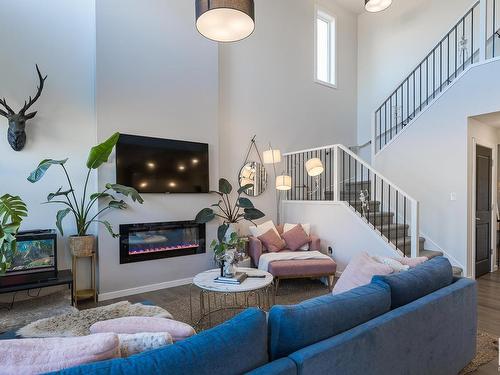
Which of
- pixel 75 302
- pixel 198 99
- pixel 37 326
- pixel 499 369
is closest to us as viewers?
pixel 37 326

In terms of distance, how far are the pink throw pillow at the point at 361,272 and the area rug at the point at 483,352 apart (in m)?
1.02

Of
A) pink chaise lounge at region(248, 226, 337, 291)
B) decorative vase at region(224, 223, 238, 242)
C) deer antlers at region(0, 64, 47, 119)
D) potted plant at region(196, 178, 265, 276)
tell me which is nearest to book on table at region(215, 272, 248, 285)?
potted plant at region(196, 178, 265, 276)

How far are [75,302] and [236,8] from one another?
3656 mm

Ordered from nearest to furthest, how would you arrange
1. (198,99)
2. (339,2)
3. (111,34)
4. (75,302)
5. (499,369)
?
(499,369) < (75,302) < (111,34) < (198,99) < (339,2)

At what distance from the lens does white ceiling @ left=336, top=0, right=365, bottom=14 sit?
734 cm

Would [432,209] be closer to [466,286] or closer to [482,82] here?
[482,82]

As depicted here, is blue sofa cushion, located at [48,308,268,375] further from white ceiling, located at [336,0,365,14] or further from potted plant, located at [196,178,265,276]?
white ceiling, located at [336,0,365,14]

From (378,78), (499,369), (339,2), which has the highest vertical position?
(339,2)

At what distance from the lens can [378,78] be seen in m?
7.46

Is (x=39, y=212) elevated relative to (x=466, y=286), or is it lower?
elevated

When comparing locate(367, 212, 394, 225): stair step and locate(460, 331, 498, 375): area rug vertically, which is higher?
locate(367, 212, 394, 225): stair step

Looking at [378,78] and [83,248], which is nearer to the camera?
[83,248]

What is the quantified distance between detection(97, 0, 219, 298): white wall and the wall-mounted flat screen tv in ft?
0.38

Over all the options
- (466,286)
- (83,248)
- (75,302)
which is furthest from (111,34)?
(466,286)
